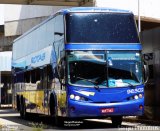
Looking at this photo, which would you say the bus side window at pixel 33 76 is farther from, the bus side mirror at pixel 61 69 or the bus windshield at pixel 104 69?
the bus windshield at pixel 104 69

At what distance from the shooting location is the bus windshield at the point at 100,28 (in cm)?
1781

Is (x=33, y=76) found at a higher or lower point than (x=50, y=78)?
higher

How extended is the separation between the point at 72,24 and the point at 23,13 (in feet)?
138

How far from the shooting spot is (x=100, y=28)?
1805cm

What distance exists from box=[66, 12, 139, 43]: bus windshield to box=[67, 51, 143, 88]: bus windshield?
48 cm

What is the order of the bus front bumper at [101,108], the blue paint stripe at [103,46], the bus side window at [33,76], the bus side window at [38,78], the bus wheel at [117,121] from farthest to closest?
the bus side window at [33,76] → the bus side window at [38,78] → the bus wheel at [117,121] → the blue paint stripe at [103,46] → the bus front bumper at [101,108]

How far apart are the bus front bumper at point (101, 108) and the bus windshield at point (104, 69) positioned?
62 cm

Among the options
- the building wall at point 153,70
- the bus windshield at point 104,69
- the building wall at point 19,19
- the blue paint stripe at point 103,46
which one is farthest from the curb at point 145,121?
the building wall at point 19,19

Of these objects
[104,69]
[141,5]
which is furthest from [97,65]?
[141,5]

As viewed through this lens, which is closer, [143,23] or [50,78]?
[50,78]

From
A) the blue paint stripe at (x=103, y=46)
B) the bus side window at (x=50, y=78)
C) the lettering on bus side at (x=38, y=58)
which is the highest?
the blue paint stripe at (x=103, y=46)

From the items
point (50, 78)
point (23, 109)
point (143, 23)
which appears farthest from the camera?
point (143, 23)

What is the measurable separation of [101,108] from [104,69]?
1.31m

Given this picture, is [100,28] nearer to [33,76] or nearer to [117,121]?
[117,121]
